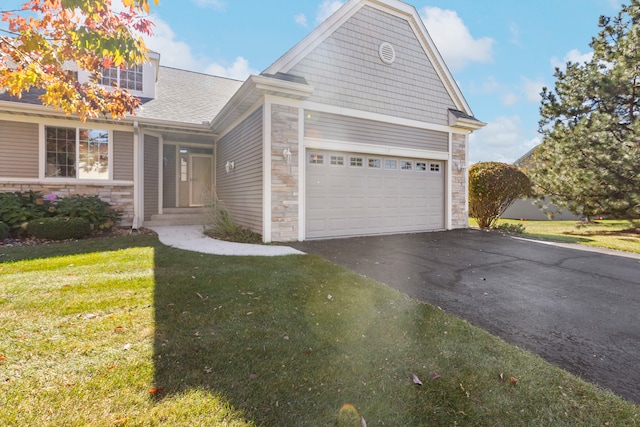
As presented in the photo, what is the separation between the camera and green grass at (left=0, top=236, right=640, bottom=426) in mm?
1802

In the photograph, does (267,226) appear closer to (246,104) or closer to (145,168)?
(246,104)

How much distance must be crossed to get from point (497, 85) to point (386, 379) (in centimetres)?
2612

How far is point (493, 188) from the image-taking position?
1067 centimetres

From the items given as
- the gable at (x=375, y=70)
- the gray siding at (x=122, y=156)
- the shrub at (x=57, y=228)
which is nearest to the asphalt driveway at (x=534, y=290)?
the gable at (x=375, y=70)

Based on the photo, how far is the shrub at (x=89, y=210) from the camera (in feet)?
27.5

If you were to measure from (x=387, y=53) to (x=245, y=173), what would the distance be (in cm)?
542

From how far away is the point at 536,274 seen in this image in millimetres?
5059

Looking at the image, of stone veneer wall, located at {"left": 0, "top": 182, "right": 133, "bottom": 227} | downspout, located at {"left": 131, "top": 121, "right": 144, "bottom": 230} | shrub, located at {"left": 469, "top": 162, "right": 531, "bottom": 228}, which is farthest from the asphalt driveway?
stone veneer wall, located at {"left": 0, "top": 182, "right": 133, "bottom": 227}

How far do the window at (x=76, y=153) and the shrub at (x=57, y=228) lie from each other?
2.20 metres

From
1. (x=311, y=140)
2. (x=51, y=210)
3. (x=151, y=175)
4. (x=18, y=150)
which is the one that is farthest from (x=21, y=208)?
(x=311, y=140)

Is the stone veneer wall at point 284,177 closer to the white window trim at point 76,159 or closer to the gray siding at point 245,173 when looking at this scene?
the gray siding at point 245,173

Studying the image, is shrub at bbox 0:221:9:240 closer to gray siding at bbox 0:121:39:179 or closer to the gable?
gray siding at bbox 0:121:39:179

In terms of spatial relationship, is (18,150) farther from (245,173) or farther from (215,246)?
(215,246)

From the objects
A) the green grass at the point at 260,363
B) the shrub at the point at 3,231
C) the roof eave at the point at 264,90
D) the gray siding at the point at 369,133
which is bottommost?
the green grass at the point at 260,363
